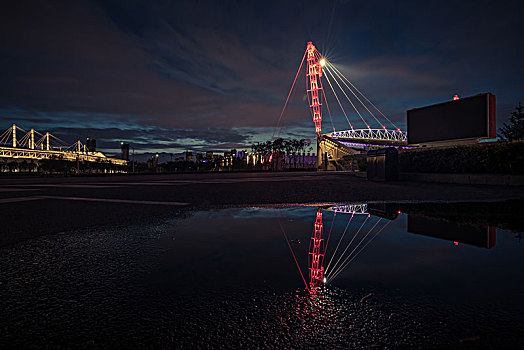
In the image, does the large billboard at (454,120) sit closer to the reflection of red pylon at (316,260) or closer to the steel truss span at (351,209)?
the steel truss span at (351,209)

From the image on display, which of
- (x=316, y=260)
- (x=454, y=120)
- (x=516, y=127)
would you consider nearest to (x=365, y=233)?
(x=316, y=260)

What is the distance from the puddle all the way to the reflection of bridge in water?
0.08 ft

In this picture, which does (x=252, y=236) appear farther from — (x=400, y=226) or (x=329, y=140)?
(x=329, y=140)

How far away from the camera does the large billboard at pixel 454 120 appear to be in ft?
55.2

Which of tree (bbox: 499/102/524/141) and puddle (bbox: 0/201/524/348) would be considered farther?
tree (bbox: 499/102/524/141)

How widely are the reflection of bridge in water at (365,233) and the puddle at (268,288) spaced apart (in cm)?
2

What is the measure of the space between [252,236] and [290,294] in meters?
1.74

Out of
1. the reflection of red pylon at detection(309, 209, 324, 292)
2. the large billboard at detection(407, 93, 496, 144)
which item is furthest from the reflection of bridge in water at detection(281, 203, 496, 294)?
the large billboard at detection(407, 93, 496, 144)

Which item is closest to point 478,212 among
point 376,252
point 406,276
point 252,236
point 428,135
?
point 376,252

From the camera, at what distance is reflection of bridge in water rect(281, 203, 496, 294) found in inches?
102

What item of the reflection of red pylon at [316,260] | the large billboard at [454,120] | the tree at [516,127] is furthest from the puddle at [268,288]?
the tree at [516,127]

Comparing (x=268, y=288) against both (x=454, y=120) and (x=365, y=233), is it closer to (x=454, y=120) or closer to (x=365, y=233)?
(x=365, y=233)

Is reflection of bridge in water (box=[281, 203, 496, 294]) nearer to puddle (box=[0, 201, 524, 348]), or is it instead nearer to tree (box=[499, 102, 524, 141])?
puddle (box=[0, 201, 524, 348])

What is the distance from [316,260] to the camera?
278 cm
